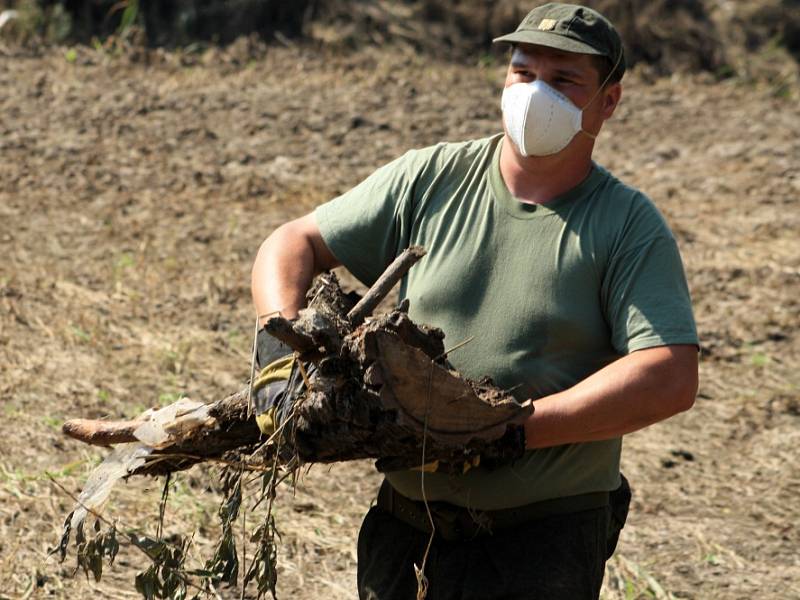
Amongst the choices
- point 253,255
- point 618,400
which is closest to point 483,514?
point 618,400

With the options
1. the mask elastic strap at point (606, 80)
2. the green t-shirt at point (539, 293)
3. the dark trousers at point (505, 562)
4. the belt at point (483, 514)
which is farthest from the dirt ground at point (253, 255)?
the mask elastic strap at point (606, 80)

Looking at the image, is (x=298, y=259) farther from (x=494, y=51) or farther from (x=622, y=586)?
(x=494, y=51)

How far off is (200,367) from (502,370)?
119 inches

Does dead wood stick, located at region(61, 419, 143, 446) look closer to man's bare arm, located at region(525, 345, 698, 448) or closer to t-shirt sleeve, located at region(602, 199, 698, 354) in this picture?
man's bare arm, located at region(525, 345, 698, 448)

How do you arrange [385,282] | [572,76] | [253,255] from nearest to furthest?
[385,282] → [572,76] → [253,255]

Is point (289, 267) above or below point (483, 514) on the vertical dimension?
above

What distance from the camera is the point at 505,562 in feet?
8.79

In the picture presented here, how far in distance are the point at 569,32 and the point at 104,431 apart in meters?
1.28

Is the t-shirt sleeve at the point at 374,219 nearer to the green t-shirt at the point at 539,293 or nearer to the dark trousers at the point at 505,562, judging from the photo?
the green t-shirt at the point at 539,293

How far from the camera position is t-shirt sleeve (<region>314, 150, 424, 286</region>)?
284 cm

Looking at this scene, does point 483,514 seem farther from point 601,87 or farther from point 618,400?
point 601,87

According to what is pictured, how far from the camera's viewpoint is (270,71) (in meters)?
9.17

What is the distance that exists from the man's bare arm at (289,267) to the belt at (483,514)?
52cm

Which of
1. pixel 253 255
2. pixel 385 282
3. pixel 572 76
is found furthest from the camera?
pixel 253 255
